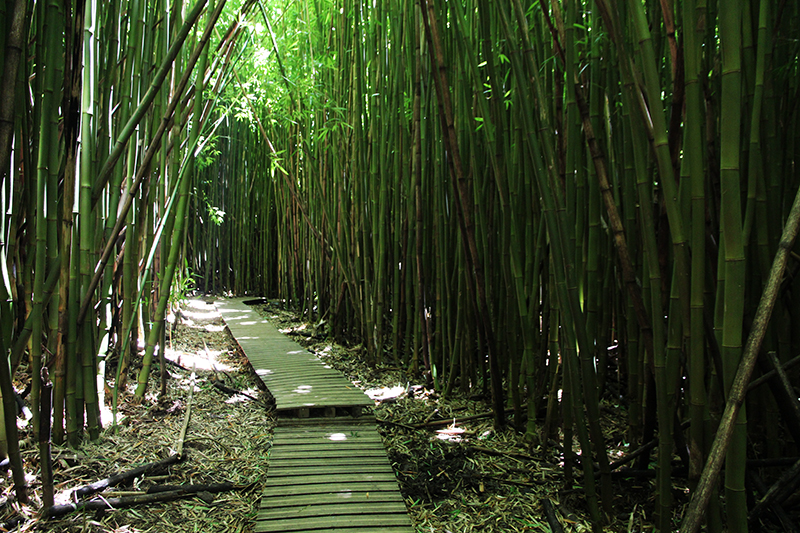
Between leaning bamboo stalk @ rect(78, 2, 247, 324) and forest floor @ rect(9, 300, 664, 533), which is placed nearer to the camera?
forest floor @ rect(9, 300, 664, 533)

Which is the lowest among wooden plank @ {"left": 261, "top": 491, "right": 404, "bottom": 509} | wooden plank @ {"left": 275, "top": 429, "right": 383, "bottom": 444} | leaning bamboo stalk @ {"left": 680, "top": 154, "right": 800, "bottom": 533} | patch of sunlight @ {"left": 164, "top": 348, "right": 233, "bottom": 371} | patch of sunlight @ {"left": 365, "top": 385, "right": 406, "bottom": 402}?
patch of sunlight @ {"left": 365, "top": 385, "right": 406, "bottom": 402}

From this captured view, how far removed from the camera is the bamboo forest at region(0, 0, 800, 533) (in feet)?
2.67

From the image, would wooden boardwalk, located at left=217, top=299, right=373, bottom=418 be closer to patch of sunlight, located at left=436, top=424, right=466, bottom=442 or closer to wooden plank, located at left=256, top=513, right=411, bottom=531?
patch of sunlight, located at left=436, top=424, right=466, bottom=442

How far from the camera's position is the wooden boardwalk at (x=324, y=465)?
1014mm

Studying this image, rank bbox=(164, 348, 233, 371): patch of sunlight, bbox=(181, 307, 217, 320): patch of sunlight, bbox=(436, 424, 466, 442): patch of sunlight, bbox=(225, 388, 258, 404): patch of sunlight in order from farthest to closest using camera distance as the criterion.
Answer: bbox=(181, 307, 217, 320): patch of sunlight
bbox=(164, 348, 233, 371): patch of sunlight
bbox=(225, 388, 258, 404): patch of sunlight
bbox=(436, 424, 466, 442): patch of sunlight

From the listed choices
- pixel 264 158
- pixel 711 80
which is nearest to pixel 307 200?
pixel 264 158

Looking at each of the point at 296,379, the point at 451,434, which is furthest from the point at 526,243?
the point at 296,379

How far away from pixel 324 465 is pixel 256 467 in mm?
187

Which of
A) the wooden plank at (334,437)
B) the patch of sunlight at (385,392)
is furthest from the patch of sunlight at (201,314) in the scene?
the wooden plank at (334,437)

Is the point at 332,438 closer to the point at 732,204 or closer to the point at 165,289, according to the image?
the point at 165,289

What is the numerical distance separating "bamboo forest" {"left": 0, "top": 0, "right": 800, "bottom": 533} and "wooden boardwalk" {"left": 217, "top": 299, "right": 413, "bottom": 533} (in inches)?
4.1

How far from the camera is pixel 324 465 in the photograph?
48.8 inches

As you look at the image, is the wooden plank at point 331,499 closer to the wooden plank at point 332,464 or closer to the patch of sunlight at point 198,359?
the wooden plank at point 332,464

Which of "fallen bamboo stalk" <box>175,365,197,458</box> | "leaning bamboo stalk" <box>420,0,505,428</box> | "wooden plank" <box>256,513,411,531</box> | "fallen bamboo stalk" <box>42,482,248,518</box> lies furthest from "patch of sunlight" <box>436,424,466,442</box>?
"fallen bamboo stalk" <box>175,365,197,458</box>
